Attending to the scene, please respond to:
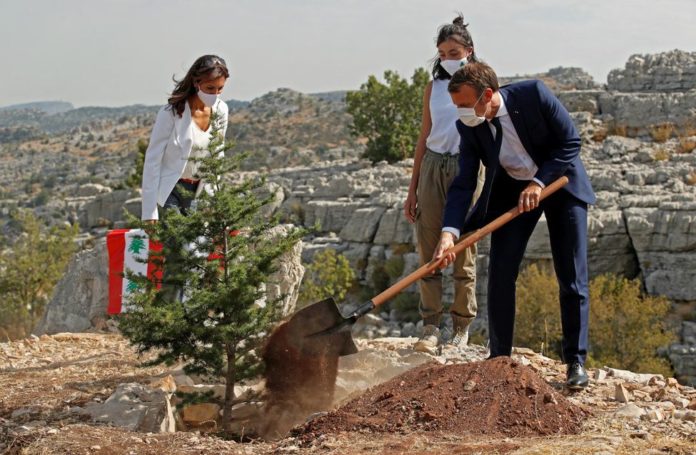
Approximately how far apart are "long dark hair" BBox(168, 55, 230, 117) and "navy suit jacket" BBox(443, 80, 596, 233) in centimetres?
149

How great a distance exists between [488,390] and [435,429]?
1.15 feet

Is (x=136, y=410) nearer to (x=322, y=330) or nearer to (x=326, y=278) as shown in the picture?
(x=322, y=330)

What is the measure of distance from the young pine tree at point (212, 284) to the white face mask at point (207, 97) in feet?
1.61

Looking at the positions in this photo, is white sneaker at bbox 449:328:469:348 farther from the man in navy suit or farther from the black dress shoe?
the black dress shoe

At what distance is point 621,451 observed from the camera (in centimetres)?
377

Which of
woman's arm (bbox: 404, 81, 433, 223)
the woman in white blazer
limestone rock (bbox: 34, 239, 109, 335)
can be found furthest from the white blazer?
limestone rock (bbox: 34, 239, 109, 335)

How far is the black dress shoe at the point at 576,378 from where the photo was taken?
4.91 m

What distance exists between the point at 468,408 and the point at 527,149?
4.75 ft

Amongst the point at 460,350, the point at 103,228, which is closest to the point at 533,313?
the point at 460,350

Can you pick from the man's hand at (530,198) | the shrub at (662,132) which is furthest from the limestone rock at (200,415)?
the shrub at (662,132)

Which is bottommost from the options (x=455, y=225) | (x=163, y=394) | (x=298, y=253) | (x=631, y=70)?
(x=163, y=394)

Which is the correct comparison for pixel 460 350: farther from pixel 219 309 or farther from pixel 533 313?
pixel 533 313

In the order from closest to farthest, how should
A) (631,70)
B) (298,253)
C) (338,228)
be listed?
1. (298,253)
2. (338,228)
3. (631,70)

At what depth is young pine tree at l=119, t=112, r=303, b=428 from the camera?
16.3ft
